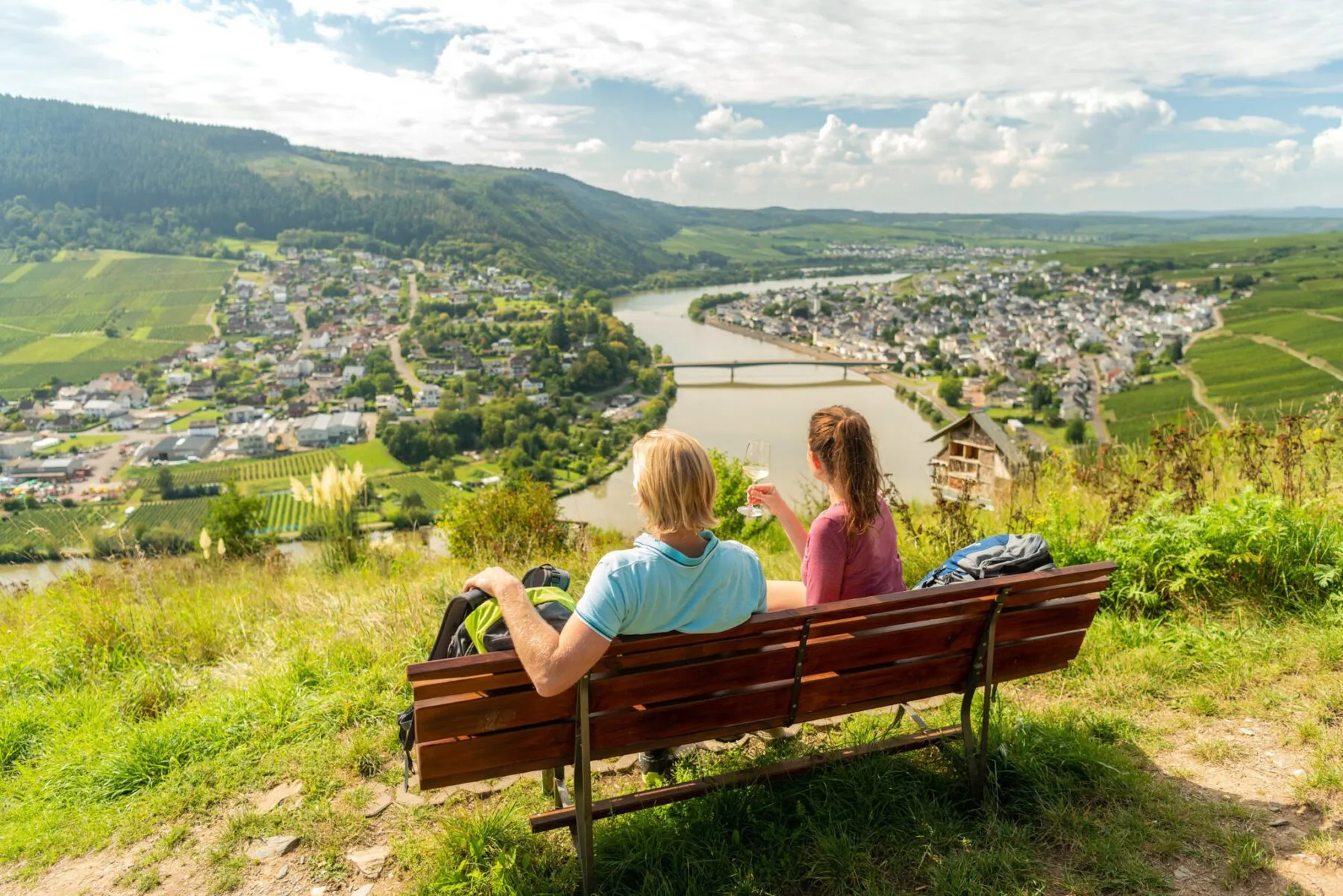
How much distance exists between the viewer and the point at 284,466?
4656cm

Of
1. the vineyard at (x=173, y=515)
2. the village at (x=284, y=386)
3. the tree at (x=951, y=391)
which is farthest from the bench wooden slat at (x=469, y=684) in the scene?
the tree at (x=951, y=391)

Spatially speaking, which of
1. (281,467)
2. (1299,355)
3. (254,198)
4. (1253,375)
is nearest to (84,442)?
(281,467)

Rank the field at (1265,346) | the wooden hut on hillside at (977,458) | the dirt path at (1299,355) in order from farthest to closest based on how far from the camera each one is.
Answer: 1. the dirt path at (1299,355)
2. the field at (1265,346)
3. the wooden hut on hillside at (977,458)

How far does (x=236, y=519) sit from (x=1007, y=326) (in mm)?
72729

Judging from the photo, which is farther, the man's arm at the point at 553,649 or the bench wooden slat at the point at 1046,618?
the bench wooden slat at the point at 1046,618

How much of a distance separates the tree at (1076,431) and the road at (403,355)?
153 ft

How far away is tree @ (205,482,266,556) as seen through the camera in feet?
32.8

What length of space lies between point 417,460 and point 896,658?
1787 inches

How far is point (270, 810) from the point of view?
2.80 metres

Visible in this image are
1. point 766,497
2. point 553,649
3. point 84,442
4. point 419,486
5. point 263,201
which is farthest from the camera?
point 263,201

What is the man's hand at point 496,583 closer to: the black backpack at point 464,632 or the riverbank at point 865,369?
the black backpack at point 464,632

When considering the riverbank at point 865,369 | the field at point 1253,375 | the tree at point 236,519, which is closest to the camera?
the tree at point 236,519

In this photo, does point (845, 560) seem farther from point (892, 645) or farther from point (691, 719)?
point (691, 719)

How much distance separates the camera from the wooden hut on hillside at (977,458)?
306 inches
